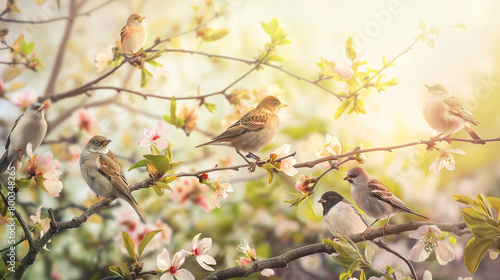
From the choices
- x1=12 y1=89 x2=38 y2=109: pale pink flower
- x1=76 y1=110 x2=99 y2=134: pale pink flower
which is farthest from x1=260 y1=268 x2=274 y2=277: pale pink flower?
x1=12 y1=89 x2=38 y2=109: pale pink flower

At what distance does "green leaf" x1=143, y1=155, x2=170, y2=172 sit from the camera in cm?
69

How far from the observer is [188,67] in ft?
2.99

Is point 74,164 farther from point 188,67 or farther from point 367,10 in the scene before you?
point 367,10

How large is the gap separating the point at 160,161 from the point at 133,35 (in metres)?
0.28

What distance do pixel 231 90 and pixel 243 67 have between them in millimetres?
52

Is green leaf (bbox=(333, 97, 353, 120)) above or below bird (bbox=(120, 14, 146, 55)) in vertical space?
below

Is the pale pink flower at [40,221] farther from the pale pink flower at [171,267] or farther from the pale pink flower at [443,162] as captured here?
the pale pink flower at [443,162]

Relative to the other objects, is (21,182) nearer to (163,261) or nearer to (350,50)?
(163,261)

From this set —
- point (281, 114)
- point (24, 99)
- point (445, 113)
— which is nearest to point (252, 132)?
point (281, 114)

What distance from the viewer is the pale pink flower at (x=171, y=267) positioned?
749 mm

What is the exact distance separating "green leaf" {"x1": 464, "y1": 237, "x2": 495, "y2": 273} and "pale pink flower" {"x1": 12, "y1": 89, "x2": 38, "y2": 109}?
819 mm

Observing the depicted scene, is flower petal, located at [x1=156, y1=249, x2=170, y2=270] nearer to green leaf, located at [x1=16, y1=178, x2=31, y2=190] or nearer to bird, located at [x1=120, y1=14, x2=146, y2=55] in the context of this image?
green leaf, located at [x1=16, y1=178, x2=31, y2=190]

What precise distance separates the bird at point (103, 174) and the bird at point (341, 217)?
32cm

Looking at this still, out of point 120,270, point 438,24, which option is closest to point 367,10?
point 438,24
